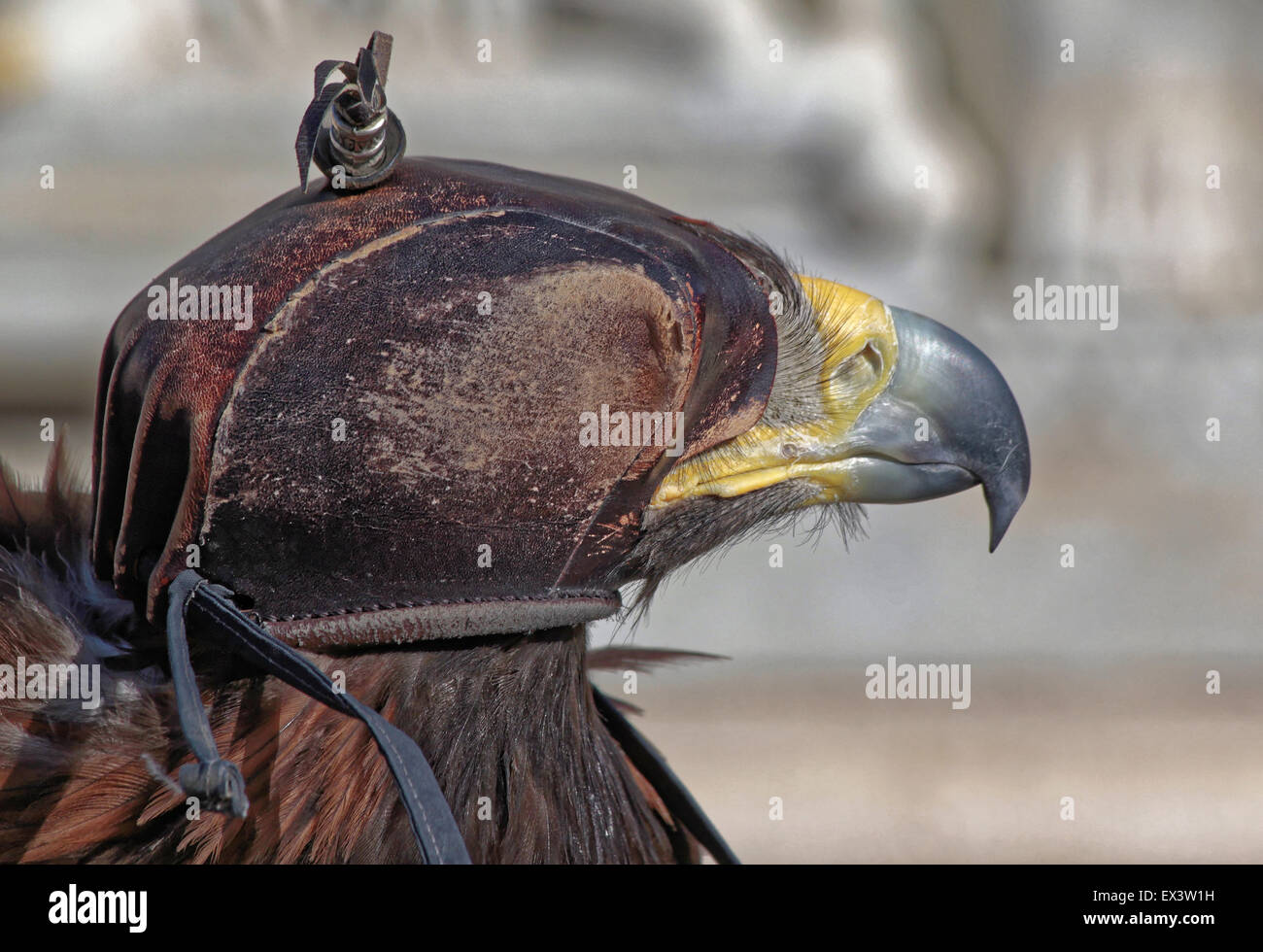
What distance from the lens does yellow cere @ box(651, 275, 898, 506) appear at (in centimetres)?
196

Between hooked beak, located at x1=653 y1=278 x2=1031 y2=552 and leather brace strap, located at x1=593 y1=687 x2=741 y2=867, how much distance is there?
61 centimetres

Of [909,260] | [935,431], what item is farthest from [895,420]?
[909,260]

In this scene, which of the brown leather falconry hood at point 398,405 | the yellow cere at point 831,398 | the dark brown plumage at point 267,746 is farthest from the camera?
the yellow cere at point 831,398

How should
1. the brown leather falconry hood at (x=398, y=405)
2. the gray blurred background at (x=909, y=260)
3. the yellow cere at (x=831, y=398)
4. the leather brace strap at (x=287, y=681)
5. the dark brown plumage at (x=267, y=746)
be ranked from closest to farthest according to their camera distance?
Result: the leather brace strap at (x=287, y=681), the brown leather falconry hood at (x=398, y=405), the dark brown plumage at (x=267, y=746), the yellow cere at (x=831, y=398), the gray blurred background at (x=909, y=260)

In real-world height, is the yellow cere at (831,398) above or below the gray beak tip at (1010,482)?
above

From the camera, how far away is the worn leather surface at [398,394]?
1.52m

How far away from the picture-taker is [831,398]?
1.99 m

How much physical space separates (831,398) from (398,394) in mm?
777

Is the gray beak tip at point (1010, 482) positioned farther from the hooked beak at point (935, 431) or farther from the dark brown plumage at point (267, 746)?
the dark brown plumage at point (267, 746)

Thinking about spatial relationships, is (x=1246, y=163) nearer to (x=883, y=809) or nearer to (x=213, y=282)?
(x=883, y=809)

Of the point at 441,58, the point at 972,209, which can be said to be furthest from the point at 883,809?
the point at 441,58

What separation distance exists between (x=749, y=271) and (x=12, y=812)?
4.31 ft

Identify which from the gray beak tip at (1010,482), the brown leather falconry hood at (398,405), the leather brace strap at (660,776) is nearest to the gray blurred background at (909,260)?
the leather brace strap at (660,776)

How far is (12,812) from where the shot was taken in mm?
1659
